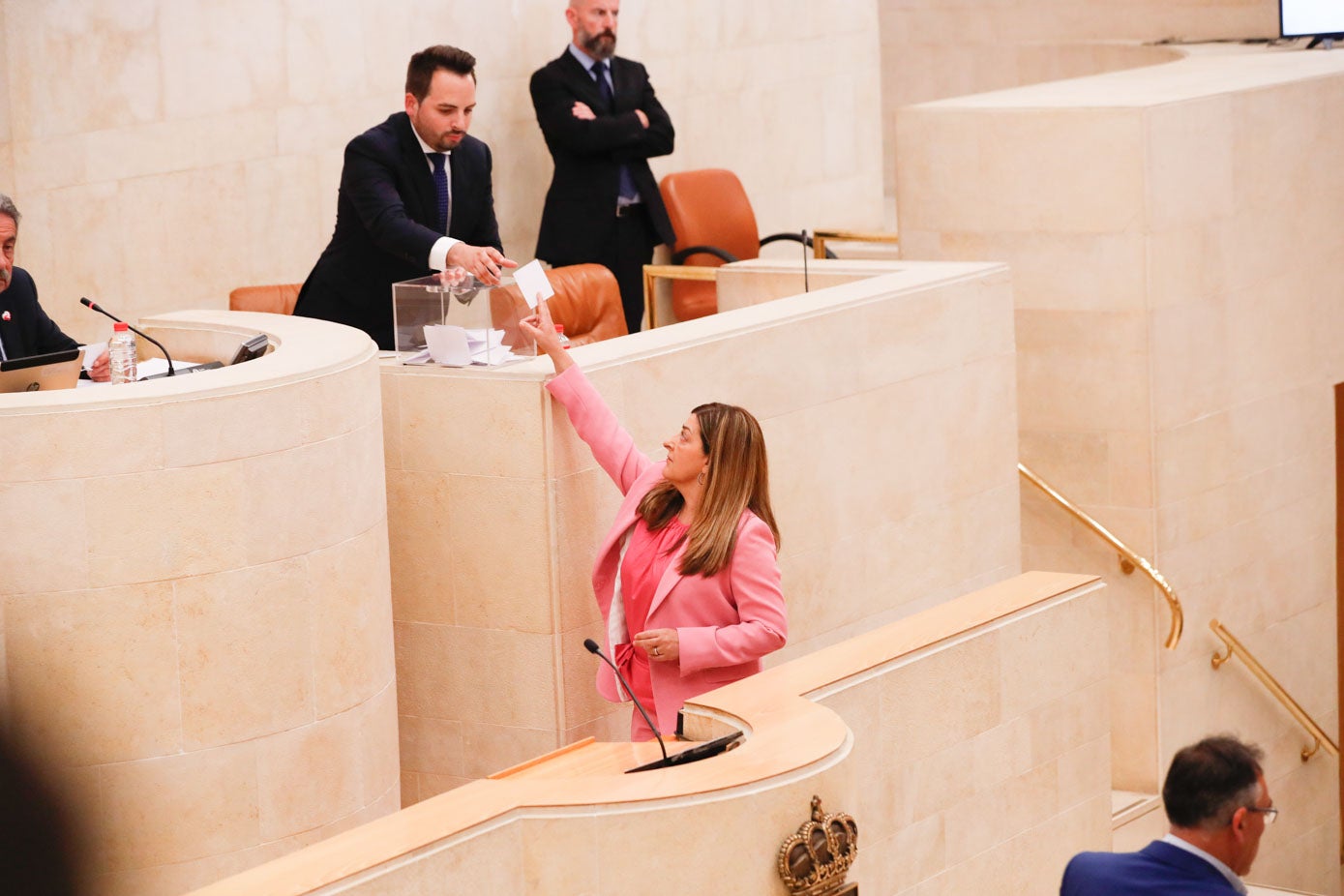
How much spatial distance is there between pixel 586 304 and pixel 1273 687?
3.37m

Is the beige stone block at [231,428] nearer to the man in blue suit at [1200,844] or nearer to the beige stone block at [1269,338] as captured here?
the man in blue suit at [1200,844]

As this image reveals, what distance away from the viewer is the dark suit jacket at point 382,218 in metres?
6.16

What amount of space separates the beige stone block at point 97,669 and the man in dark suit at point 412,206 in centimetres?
154

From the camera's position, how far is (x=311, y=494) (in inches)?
196

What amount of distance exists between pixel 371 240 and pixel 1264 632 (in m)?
4.60

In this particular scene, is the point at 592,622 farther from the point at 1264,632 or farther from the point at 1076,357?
the point at 1264,632

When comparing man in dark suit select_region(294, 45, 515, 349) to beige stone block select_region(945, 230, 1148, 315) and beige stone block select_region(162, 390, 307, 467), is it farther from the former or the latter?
beige stone block select_region(945, 230, 1148, 315)

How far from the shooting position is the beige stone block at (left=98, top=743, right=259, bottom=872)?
4770 mm

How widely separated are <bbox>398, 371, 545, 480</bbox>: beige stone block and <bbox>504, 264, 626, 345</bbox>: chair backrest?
82.2 inches

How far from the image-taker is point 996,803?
6.27m

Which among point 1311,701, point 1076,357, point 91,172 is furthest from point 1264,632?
point 91,172

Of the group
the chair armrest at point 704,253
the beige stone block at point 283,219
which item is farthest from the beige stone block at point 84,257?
the chair armrest at point 704,253

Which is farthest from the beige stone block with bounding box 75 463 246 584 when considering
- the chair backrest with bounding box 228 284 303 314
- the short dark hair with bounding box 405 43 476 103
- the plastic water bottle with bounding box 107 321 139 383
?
the chair backrest with bounding box 228 284 303 314

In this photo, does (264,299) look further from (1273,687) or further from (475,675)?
(1273,687)
